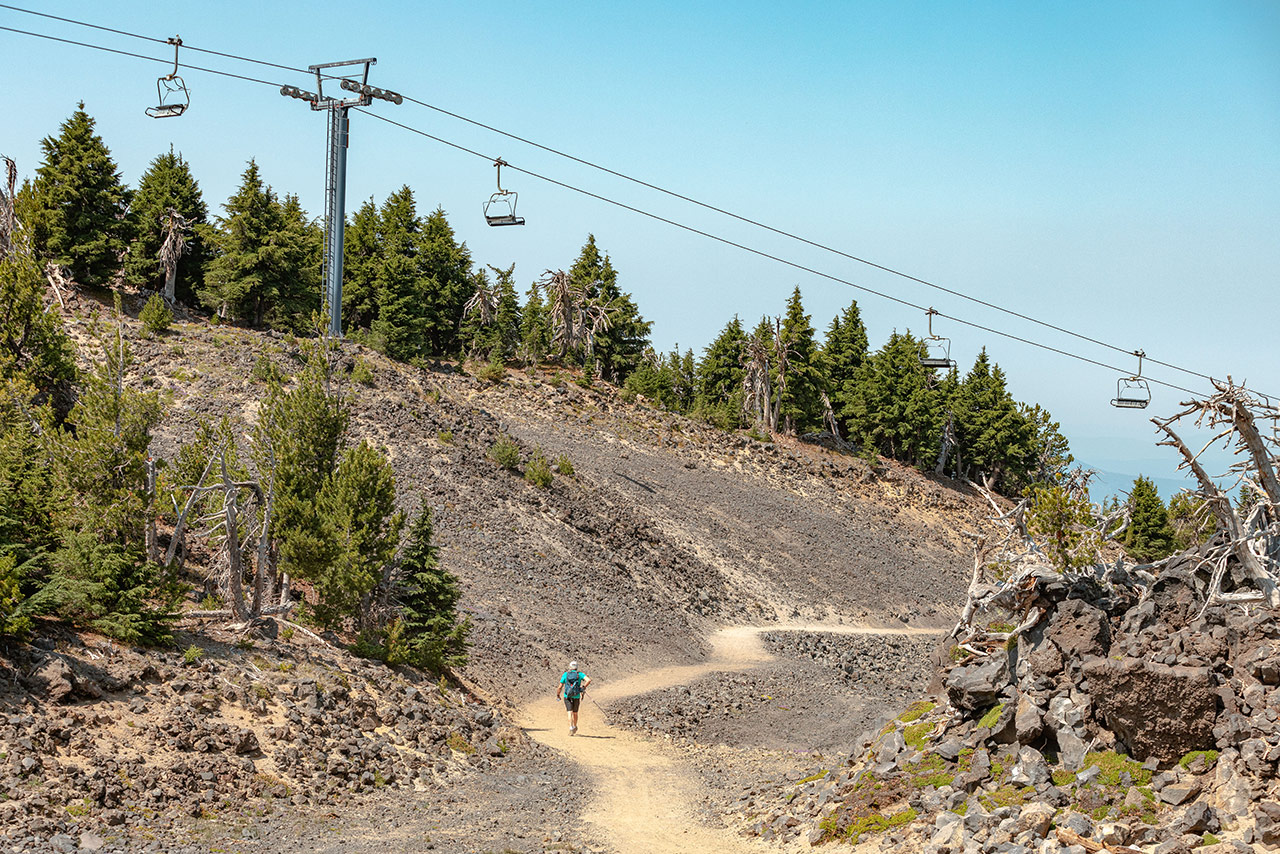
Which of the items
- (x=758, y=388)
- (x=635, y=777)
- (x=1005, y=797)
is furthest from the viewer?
(x=758, y=388)

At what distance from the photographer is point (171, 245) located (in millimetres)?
48906

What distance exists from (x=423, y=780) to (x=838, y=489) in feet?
160

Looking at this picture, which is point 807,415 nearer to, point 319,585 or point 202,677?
point 319,585

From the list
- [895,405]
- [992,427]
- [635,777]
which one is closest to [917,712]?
[635,777]

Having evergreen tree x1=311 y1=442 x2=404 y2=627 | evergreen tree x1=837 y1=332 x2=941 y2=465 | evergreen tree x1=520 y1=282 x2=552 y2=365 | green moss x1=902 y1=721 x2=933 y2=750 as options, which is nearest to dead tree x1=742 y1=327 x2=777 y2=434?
evergreen tree x1=837 y1=332 x2=941 y2=465

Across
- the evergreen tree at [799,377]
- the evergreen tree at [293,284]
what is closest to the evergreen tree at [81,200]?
the evergreen tree at [293,284]

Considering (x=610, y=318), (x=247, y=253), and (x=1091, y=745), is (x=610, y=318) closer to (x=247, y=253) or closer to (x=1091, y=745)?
(x=247, y=253)

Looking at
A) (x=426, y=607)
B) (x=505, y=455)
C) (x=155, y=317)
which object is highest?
(x=155, y=317)

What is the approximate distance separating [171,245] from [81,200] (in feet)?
14.2

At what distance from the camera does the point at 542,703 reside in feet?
85.1

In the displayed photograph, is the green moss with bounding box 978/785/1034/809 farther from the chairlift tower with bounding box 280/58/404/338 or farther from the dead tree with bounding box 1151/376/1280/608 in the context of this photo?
the chairlift tower with bounding box 280/58/404/338

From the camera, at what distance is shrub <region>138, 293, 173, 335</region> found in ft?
144

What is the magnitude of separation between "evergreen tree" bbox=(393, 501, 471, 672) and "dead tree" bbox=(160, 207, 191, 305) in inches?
1285

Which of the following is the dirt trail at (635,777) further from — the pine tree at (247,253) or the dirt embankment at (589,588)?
the pine tree at (247,253)
